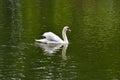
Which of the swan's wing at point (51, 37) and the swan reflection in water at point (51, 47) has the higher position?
the swan's wing at point (51, 37)

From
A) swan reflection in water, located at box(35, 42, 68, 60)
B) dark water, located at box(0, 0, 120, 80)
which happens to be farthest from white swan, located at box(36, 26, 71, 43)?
dark water, located at box(0, 0, 120, 80)

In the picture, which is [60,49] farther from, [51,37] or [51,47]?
[51,37]

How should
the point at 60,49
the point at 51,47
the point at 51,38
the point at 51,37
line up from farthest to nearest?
the point at 51,38, the point at 51,37, the point at 51,47, the point at 60,49

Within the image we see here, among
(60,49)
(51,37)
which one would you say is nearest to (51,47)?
(60,49)

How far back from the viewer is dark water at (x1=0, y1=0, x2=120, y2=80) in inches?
1118

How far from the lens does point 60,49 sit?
3650cm

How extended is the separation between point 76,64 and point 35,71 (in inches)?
117

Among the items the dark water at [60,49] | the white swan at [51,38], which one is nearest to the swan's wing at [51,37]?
the white swan at [51,38]

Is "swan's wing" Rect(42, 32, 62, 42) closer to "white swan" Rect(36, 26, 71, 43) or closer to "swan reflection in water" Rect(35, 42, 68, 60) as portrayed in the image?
"white swan" Rect(36, 26, 71, 43)

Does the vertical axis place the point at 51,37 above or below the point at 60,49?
above

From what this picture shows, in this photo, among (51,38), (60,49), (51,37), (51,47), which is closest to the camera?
(60,49)

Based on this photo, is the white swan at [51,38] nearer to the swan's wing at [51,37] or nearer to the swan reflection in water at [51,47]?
the swan's wing at [51,37]

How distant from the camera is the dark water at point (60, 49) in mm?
28391

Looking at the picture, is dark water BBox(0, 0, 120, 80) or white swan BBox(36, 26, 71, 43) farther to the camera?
white swan BBox(36, 26, 71, 43)
